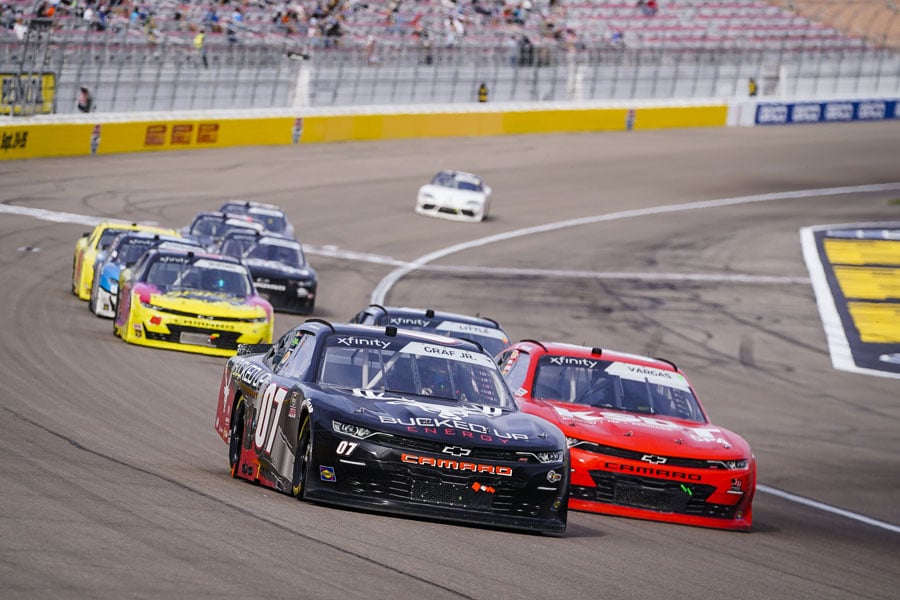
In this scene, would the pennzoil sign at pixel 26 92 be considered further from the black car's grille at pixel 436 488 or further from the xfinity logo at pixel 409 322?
the black car's grille at pixel 436 488

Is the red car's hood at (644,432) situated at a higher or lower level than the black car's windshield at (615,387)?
lower

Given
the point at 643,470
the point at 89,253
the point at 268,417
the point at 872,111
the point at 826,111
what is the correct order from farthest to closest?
1. the point at 872,111
2. the point at 826,111
3. the point at 89,253
4. the point at 643,470
5. the point at 268,417

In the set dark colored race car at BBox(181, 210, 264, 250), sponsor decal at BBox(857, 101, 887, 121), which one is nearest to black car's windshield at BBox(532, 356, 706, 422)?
dark colored race car at BBox(181, 210, 264, 250)

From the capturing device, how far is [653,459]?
1177cm

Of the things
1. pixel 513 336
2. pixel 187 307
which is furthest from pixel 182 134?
pixel 187 307

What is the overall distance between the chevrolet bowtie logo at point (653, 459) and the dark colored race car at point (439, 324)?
15.9ft

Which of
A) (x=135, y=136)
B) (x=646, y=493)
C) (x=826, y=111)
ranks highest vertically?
(x=826, y=111)

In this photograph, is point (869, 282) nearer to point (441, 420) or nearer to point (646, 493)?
point (646, 493)

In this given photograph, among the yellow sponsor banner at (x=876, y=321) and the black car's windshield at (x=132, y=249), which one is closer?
the black car's windshield at (x=132, y=249)

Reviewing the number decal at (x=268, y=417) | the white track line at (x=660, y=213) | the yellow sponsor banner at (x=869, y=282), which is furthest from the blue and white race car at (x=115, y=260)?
the yellow sponsor banner at (x=869, y=282)

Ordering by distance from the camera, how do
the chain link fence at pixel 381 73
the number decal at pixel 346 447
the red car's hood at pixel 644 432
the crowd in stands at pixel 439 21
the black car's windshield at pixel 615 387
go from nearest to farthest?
the number decal at pixel 346 447, the red car's hood at pixel 644 432, the black car's windshield at pixel 615 387, the chain link fence at pixel 381 73, the crowd in stands at pixel 439 21

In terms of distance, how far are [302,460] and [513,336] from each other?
15.8 meters

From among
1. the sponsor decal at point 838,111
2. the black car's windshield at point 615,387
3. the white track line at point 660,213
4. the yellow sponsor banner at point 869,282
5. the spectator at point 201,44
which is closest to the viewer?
the black car's windshield at point 615,387

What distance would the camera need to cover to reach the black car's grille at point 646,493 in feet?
38.6
